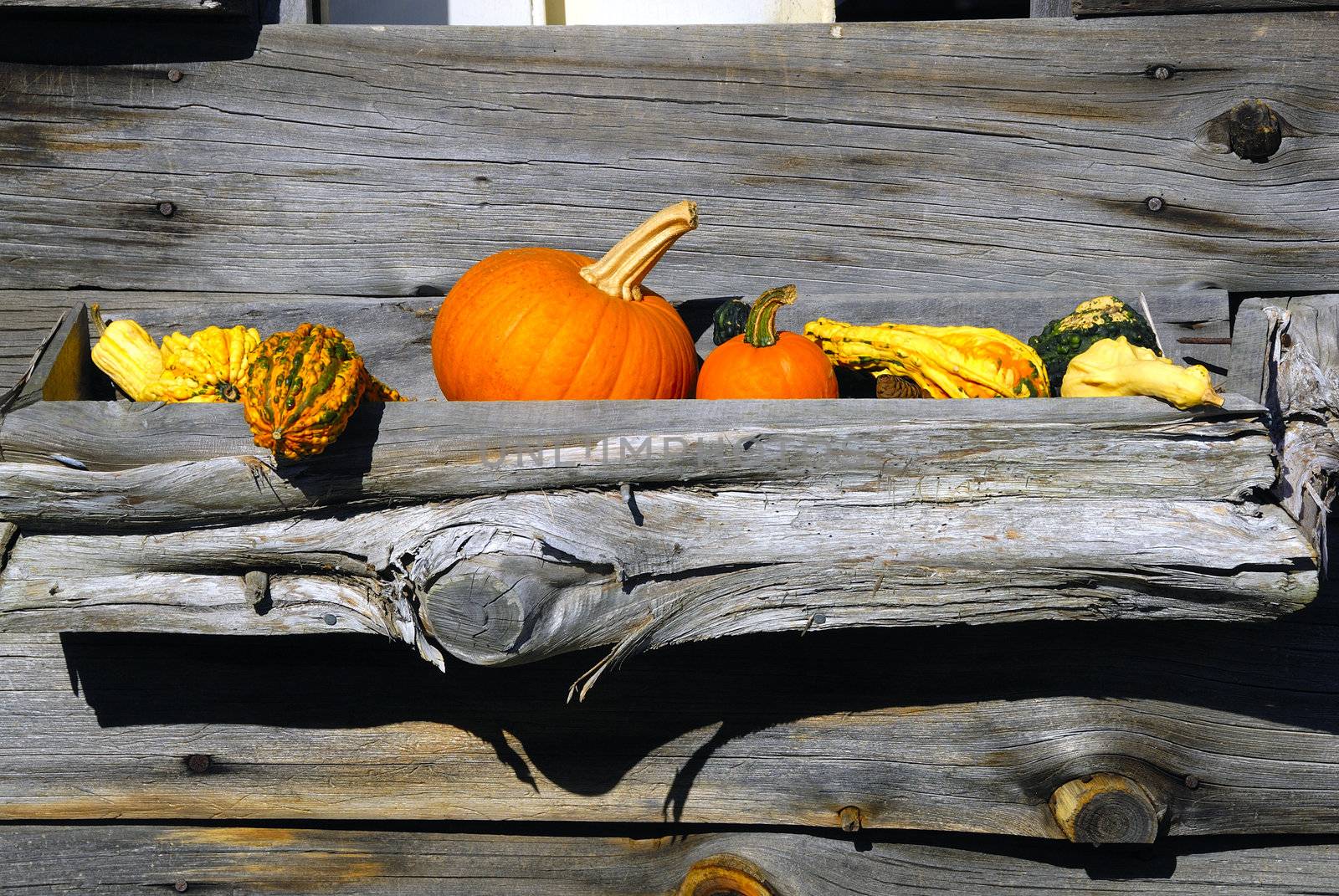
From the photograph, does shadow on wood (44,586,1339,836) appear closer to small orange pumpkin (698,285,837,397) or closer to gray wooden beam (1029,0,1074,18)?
small orange pumpkin (698,285,837,397)

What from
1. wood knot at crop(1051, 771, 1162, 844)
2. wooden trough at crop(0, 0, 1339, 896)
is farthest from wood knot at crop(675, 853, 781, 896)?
wood knot at crop(1051, 771, 1162, 844)

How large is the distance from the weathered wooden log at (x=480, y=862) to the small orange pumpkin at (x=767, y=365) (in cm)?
85

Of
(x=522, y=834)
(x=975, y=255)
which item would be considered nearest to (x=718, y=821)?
(x=522, y=834)

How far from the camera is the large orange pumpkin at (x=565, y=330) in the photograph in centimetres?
135

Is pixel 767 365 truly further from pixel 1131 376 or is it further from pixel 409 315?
pixel 409 315

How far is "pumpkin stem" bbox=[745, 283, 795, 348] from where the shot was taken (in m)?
1.44

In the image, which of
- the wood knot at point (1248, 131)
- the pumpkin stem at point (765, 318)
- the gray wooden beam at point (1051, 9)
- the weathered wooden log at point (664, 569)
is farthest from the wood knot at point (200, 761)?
the wood knot at point (1248, 131)

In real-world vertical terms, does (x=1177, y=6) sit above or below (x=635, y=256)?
above

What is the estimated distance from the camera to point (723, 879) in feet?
5.42

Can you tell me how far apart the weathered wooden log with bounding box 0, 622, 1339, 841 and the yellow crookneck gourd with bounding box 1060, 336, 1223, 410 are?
51cm

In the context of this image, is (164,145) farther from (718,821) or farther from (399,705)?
(718,821)

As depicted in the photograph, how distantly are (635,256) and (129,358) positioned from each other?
2.67 ft

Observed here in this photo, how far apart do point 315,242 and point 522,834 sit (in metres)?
1.17

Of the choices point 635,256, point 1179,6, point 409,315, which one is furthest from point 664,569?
point 1179,6
